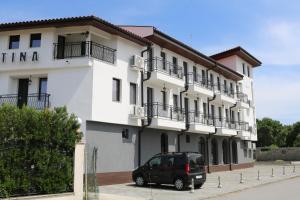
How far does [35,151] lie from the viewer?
45.0 feet

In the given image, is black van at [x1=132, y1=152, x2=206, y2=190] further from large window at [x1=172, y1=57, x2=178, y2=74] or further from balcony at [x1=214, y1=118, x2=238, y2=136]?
balcony at [x1=214, y1=118, x2=238, y2=136]

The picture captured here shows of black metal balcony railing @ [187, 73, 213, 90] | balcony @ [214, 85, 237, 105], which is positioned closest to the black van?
black metal balcony railing @ [187, 73, 213, 90]

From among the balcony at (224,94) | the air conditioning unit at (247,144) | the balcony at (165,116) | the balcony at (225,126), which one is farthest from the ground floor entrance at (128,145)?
the air conditioning unit at (247,144)

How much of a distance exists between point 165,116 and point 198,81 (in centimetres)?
747

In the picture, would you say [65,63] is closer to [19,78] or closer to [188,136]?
[19,78]

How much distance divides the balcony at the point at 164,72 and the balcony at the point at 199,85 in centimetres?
140

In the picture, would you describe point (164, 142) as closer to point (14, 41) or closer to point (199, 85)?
point (199, 85)

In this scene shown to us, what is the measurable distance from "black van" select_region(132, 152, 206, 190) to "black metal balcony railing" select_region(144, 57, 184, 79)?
7639 mm

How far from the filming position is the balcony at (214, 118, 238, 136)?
112 ft

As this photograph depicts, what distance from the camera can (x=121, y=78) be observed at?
73.9 ft

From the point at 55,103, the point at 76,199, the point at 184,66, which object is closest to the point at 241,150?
the point at 184,66

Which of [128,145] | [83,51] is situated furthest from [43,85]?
[128,145]

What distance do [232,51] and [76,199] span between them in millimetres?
32741

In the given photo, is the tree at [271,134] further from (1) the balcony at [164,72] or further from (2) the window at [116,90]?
(2) the window at [116,90]
